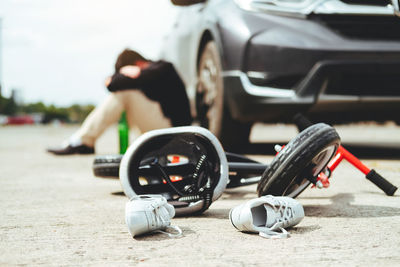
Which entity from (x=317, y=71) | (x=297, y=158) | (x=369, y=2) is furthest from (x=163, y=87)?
(x=297, y=158)

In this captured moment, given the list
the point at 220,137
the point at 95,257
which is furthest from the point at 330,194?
the point at 220,137

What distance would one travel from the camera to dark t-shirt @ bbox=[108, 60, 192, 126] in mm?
4613

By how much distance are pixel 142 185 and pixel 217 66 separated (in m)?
2.47

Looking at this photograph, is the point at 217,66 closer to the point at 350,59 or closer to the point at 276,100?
the point at 276,100

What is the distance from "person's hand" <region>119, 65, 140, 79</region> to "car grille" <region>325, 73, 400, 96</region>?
5.38 feet

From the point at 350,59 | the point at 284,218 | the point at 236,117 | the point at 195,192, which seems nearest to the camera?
the point at 284,218

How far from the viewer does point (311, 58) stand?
4.08 meters

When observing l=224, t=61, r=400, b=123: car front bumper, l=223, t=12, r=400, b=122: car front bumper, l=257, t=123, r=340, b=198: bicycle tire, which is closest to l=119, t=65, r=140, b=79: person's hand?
l=224, t=61, r=400, b=123: car front bumper

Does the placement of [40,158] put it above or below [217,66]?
below

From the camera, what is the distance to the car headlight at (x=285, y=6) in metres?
4.18

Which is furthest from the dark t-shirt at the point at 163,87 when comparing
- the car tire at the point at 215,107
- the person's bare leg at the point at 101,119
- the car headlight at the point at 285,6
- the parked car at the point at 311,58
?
the car headlight at the point at 285,6

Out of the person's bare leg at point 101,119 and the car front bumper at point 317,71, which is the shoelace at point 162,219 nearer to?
the car front bumper at point 317,71

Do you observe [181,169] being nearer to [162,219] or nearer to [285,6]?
[162,219]

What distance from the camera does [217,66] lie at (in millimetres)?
4734
